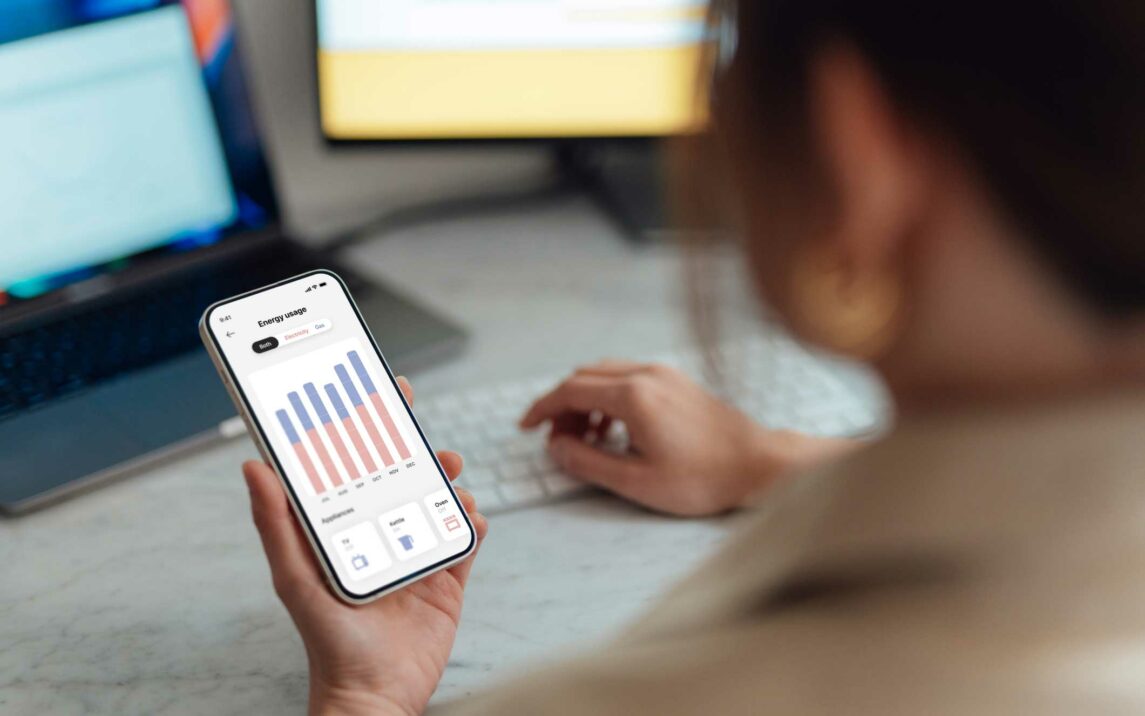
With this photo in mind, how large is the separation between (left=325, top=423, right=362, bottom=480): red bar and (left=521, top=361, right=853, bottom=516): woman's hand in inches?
6.8

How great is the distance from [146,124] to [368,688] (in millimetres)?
548

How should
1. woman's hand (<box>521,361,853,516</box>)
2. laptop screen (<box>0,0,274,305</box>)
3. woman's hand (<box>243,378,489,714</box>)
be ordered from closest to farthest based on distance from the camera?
woman's hand (<box>243,378,489,714</box>) → woman's hand (<box>521,361,853,516</box>) → laptop screen (<box>0,0,274,305</box>)

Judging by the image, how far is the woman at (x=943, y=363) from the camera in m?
0.32

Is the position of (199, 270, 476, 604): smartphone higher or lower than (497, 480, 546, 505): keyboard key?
higher

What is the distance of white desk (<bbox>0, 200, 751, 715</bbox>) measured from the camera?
60 centimetres

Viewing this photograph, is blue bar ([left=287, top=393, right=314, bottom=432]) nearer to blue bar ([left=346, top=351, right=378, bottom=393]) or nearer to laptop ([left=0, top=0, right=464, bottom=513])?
blue bar ([left=346, top=351, right=378, bottom=393])

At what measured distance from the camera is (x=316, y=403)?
0.63 meters

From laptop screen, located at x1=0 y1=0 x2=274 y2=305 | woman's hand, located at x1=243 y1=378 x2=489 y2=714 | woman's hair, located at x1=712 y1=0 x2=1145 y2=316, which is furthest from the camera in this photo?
laptop screen, located at x1=0 y1=0 x2=274 y2=305

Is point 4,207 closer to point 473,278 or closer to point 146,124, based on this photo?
point 146,124

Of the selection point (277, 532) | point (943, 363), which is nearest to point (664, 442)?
point (277, 532)

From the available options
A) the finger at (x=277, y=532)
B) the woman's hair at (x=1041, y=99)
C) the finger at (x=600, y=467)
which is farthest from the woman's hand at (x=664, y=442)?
the woman's hair at (x=1041, y=99)

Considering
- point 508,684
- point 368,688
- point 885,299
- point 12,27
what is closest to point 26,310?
point 12,27

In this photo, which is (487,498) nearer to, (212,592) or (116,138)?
(212,592)

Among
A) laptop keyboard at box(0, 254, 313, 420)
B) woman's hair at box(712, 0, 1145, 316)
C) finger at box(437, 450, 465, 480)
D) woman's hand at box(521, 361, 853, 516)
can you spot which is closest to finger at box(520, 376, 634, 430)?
woman's hand at box(521, 361, 853, 516)
